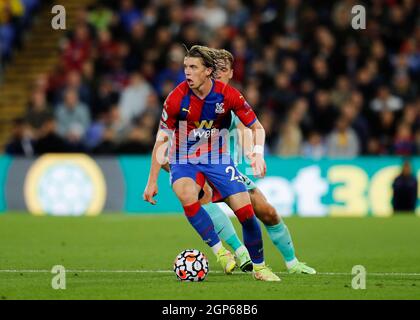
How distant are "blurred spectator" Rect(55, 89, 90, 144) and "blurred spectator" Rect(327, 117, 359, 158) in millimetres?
5021

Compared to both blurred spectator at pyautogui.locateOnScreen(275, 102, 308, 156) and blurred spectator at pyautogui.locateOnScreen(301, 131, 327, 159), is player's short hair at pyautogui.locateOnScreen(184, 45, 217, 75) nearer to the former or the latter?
blurred spectator at pyautogui.locateOnScreen(301, 131, 327, 159)

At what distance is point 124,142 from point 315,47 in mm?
4426

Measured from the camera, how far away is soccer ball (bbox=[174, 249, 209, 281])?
33.8 feet

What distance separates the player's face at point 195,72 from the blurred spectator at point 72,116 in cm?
1169

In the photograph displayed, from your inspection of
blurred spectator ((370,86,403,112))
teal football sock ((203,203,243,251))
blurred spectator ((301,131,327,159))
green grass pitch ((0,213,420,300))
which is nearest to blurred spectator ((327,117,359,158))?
blurred spectator ((301,131,327,159))

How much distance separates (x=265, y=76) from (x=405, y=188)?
4.23m

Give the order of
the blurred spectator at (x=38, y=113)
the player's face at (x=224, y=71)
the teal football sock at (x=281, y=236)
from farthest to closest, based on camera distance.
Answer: the blurred spectator at (x=38, y=113) < the player's face at (x=224, y=71) < the teal football sock at (x=281, y=236)

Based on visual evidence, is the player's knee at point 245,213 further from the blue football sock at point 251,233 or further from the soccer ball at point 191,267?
the soccer ball at point 191,267

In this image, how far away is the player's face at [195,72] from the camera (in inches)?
413

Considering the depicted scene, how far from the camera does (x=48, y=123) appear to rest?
21281mm

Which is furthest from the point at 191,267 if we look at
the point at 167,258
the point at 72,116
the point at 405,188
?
the point at 72,116

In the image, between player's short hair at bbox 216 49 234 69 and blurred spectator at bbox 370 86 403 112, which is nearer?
player's short hair at bbox 216 49 234 69

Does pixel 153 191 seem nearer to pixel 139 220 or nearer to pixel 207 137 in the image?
pixel 207 137

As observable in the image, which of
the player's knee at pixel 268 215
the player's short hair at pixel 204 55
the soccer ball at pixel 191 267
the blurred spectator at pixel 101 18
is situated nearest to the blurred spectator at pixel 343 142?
the blurred spectator at pixel 101 18
